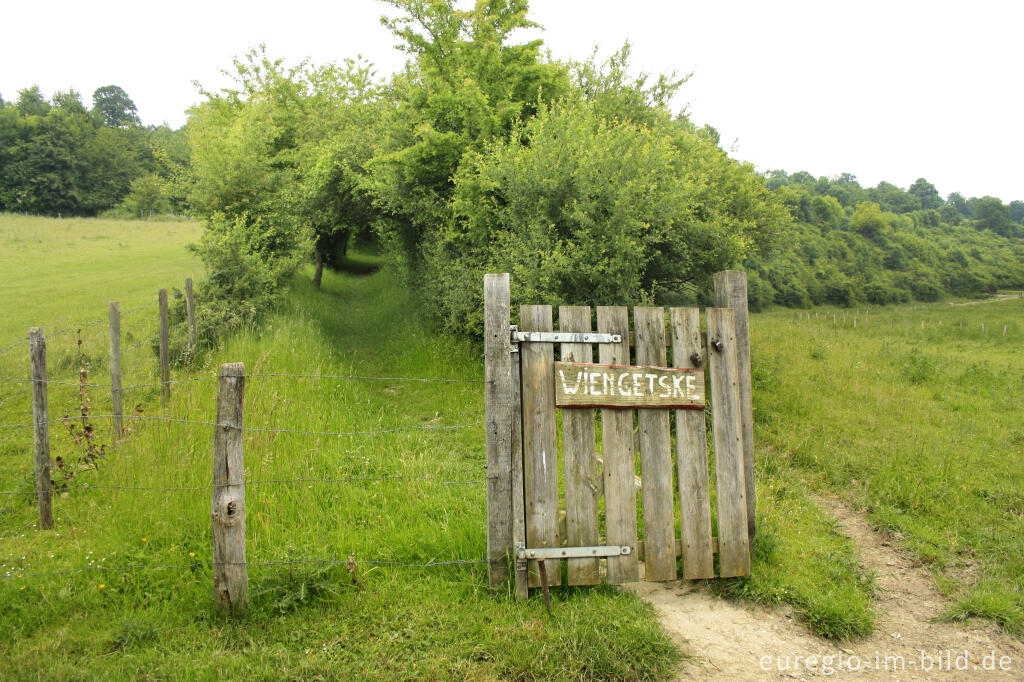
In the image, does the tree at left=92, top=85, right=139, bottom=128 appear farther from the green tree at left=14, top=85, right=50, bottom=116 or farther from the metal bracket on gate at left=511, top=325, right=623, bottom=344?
the metal bracket on gate at left=511, top=325, right=623, bottom=344

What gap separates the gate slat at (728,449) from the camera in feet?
15.3

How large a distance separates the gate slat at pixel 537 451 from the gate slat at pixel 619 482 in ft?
1.32

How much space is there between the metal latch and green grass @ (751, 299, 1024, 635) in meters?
1.89

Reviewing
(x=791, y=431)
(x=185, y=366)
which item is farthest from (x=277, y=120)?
(x=791, y=431)

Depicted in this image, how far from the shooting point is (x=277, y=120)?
85.1 ft

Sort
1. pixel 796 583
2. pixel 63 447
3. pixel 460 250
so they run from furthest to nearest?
pixel 460 250 → pixel 63 447 → pixel 796 583

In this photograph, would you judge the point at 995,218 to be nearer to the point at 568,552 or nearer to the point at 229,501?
the point at 568,552

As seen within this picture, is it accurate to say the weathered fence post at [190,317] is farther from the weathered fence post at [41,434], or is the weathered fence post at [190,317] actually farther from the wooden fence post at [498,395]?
the wooden fence post at [498,395]

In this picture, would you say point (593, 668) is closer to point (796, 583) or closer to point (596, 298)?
point (796, 583)

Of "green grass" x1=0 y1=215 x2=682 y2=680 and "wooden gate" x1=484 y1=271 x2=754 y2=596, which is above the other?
"wooden gate" x1=484 y1=271 x2=754 y2=596

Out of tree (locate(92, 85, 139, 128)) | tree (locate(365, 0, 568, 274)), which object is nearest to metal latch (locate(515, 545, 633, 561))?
tree (locate(365, 0, 568, 274))

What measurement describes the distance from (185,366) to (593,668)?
386 inches

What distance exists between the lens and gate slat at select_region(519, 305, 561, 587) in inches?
172

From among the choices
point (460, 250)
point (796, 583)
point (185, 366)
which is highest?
point (460, 250)
